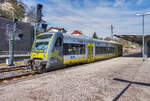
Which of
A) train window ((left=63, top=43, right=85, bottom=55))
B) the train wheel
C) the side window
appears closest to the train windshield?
the side window

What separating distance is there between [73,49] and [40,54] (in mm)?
3186

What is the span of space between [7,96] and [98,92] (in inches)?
135

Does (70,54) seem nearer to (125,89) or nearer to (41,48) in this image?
(41,48)

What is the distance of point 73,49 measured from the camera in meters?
10.4

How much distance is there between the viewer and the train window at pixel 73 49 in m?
9.50

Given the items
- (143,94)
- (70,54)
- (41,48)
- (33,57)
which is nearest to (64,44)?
(70,54)

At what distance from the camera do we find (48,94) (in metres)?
4.43

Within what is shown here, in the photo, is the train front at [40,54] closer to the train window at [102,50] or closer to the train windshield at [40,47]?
the train windshield at [40,47]

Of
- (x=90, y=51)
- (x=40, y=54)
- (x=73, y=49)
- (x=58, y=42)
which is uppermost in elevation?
(x=58, y=42)

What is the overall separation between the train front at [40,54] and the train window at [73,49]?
154 centimetres

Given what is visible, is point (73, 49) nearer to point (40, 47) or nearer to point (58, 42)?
point (58, 42)

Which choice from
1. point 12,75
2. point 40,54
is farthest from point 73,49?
point 12,75

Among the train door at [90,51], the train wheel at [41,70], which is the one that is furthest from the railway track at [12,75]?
the train door at [90,51]

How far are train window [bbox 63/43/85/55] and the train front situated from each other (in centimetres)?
154
